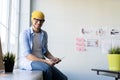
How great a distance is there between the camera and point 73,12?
329 cm

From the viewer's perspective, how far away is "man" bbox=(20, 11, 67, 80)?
221 cm

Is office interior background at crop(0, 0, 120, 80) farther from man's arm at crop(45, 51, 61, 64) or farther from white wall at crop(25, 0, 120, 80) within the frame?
man's arm at crop(45, 51, 61, 64)

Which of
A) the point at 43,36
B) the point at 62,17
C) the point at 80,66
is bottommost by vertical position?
the point at 80,66

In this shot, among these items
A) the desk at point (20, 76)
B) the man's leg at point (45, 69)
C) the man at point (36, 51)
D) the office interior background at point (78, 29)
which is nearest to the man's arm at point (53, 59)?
the man at point (36, 51)

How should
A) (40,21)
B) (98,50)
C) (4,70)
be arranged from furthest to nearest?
1. (98,50)
2. (40,21)
3. (4,70)

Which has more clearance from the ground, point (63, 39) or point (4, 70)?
point (63, 39)

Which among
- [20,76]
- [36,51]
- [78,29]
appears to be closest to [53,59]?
[36,51]

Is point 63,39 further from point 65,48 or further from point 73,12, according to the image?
point 73,12

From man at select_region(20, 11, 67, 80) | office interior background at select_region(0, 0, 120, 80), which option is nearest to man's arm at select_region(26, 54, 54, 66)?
man at select_region(20, 11, 67, 80)

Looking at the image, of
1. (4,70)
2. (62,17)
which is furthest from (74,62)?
(4,70)

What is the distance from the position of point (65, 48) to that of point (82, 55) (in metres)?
0.24

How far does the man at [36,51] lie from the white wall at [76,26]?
762 mm

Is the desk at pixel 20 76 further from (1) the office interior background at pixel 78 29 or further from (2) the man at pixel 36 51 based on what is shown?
(1) the office interior background at pixel 78 29

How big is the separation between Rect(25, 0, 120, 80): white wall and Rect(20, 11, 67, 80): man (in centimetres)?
76
